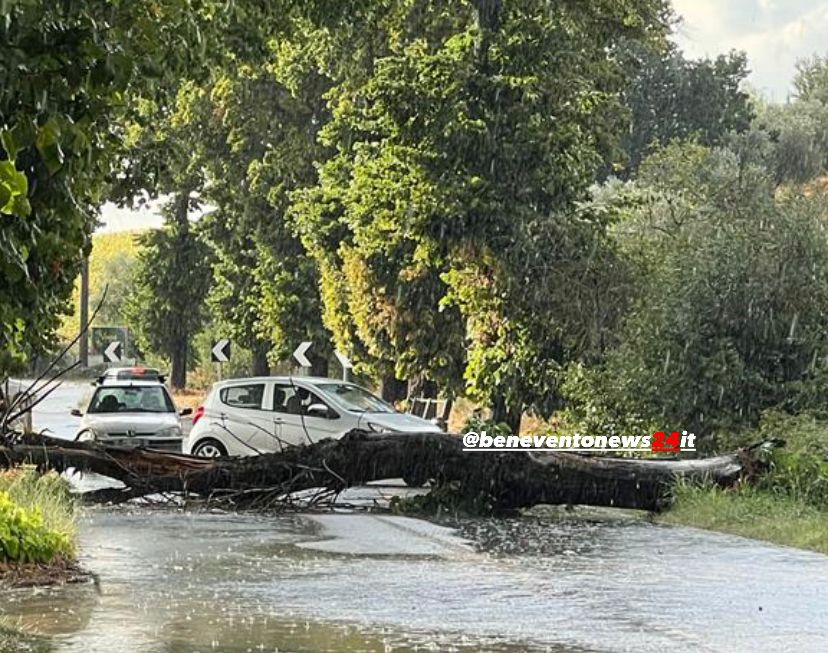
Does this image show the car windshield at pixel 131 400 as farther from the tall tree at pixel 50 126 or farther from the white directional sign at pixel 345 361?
the tall tree at pixel 50 126

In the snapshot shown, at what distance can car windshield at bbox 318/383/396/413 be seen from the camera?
24280 mm

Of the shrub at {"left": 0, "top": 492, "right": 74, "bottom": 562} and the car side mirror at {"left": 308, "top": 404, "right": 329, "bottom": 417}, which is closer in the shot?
the shrub at {"left": 0, "top": 492, "right": 74, "bottom": 562}

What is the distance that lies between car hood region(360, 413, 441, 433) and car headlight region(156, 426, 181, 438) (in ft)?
15.2

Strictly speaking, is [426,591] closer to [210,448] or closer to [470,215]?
[210,448]

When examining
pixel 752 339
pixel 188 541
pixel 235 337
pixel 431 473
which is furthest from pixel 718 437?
pixel 235 337

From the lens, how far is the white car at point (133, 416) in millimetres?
26516

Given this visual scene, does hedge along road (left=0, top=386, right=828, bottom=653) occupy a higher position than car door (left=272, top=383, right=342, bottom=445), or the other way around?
car door (left=272, top=383, right=342, bottom=445)

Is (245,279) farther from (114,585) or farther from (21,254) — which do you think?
(21,254)

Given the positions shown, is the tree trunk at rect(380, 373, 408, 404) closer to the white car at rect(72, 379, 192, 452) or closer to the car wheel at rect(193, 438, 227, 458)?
the white car at rect(72, 379, 192, 452)

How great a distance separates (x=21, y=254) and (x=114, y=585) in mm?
7294

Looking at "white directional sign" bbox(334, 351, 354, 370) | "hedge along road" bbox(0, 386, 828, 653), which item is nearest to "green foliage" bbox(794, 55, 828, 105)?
"white directional sign" bbox(334, 351, 354, 370)

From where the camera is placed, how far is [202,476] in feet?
64.4

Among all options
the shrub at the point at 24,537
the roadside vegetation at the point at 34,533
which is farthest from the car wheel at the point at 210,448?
the shrub at the point at 24,537

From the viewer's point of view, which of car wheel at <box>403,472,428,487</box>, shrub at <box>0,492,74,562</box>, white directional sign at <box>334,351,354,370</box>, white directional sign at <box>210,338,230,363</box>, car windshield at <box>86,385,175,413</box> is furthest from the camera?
white directional sign at <box>210,338,230,363</box>
